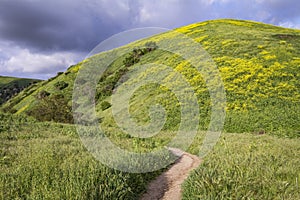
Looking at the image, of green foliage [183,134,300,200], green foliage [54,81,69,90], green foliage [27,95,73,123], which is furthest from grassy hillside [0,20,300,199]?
green foliage [54,81,69,90]

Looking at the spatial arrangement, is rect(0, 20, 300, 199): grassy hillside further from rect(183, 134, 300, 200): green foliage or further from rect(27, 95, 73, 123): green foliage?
rect(27, 95, 73, 123): green foliage

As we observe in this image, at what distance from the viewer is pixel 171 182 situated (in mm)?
9797

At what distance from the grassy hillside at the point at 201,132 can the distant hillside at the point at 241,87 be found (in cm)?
12

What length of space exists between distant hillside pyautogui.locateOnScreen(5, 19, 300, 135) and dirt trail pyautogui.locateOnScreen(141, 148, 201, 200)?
15109 mm

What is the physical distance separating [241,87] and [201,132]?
574 inches

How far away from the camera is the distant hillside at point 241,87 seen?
27.4 metres

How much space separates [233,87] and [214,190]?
30137mm

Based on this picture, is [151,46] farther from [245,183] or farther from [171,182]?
[245,183]

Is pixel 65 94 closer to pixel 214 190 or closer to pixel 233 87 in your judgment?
pixel 233 87

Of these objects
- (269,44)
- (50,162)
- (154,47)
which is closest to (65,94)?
(154,47)

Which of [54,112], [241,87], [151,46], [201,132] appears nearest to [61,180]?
[201,132]

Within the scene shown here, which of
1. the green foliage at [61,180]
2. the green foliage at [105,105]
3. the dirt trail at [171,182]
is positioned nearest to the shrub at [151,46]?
the green foliage at [105,105]

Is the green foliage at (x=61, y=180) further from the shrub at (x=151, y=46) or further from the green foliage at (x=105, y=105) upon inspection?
the shrub at (x=151, y=46)

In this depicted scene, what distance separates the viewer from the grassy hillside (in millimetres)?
6669
